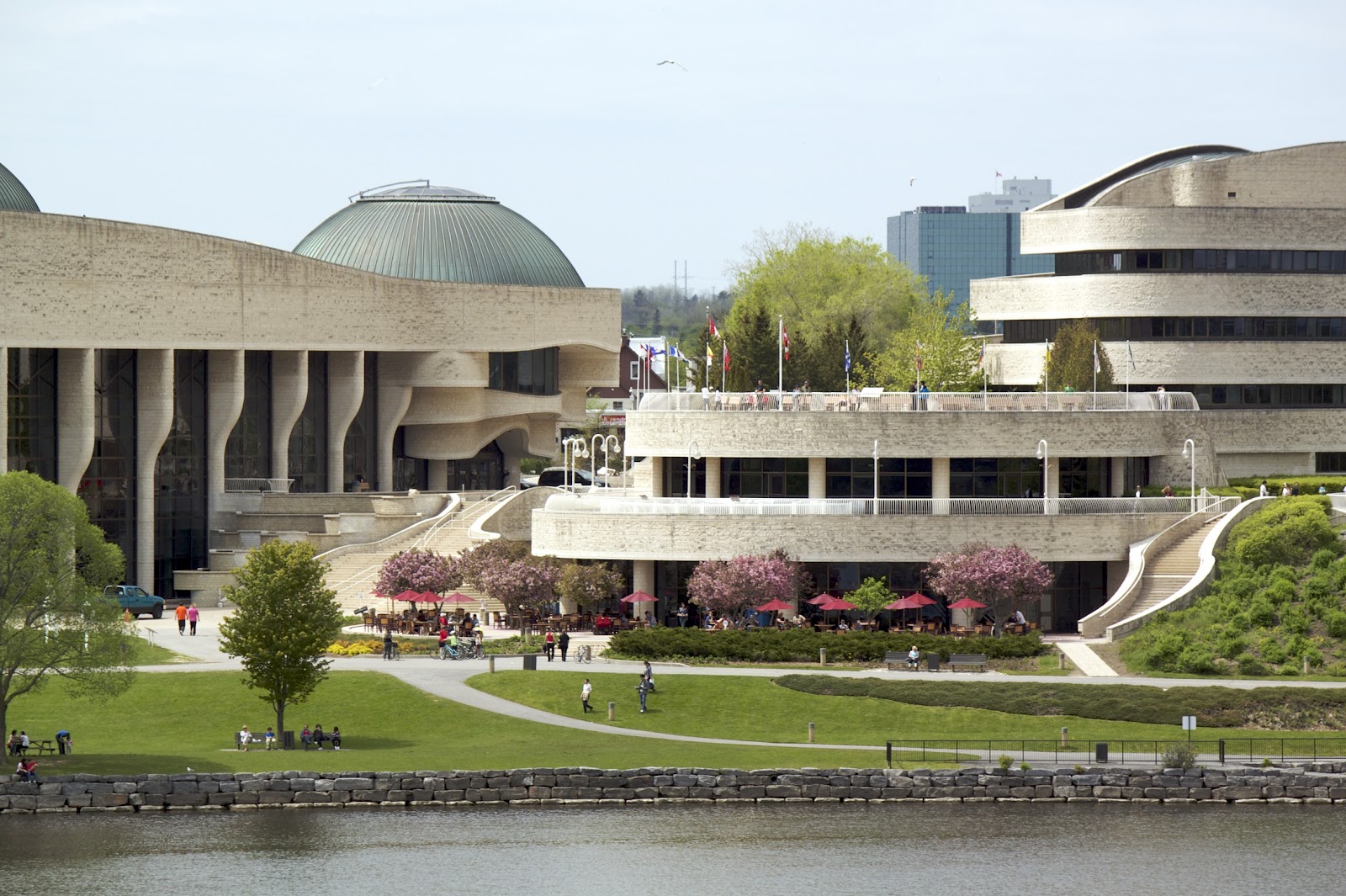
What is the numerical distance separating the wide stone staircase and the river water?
2981cm

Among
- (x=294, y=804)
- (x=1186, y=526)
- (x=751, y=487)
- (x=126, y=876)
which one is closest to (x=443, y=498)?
(x=751, y=487)

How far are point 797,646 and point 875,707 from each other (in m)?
8.31

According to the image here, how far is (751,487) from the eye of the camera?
91250 mm

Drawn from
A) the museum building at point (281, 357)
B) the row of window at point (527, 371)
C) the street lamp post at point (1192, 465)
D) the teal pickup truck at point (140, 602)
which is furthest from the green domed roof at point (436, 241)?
the street lamp post at point (1192, 465)

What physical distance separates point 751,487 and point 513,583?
1251cm

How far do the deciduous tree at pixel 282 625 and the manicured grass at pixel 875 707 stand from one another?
6656mm

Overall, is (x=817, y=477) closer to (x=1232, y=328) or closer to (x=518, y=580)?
(x=518, y=580)

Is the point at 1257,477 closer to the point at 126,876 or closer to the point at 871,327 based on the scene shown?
the point at 871,327

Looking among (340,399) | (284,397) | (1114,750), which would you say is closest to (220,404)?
(284,397)

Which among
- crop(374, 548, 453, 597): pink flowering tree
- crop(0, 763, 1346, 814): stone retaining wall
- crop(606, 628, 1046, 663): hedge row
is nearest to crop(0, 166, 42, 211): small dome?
crop(374, 548, 453, 597): pink flowering tree

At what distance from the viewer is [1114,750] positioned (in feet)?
210

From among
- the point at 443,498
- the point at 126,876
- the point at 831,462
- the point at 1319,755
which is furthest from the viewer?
the point at 443,498

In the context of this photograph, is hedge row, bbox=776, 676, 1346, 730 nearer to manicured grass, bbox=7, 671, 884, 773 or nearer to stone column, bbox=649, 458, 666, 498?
manicured grass, bbox=7, 671, 884, 773

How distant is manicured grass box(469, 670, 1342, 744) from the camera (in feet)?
219
